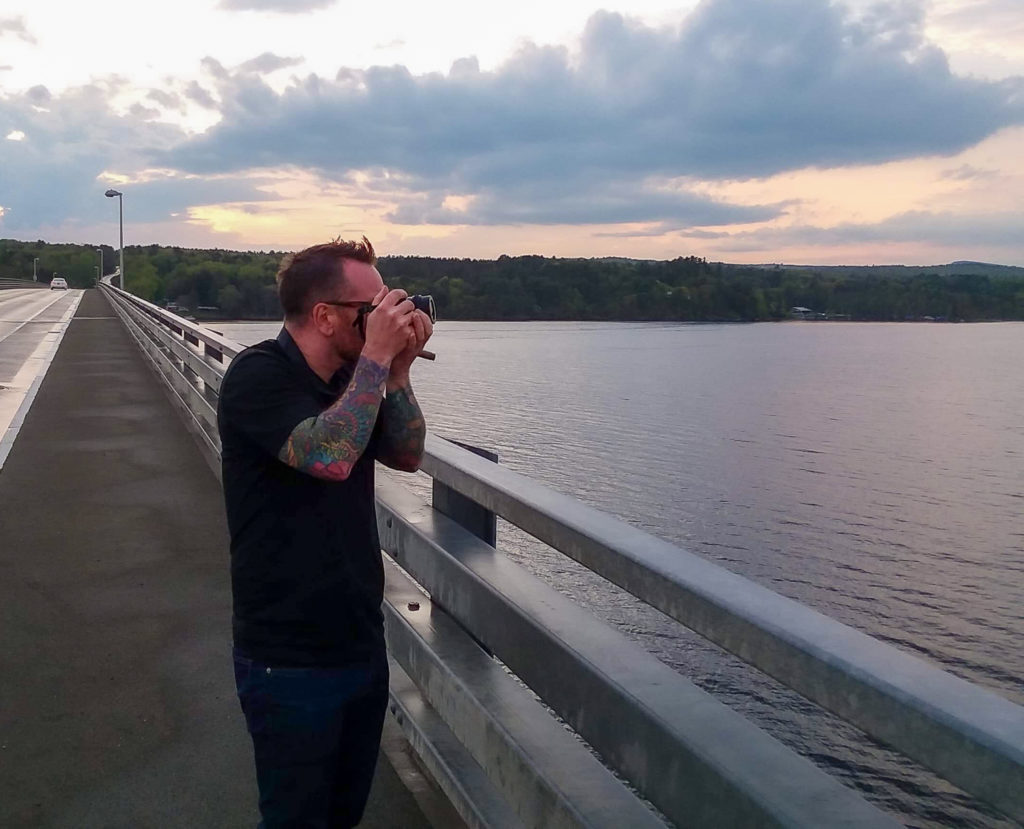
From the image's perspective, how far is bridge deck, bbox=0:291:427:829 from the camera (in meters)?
3.31

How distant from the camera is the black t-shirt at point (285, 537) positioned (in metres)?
2.33

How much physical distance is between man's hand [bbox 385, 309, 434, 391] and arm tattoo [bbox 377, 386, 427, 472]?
0.04 metres

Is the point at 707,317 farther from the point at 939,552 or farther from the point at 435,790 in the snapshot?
the point at 435,790

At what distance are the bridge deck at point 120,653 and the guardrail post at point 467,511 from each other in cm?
83

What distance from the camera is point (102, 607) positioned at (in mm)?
5078

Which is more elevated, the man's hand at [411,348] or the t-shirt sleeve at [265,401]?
the man's hand at [411,348]

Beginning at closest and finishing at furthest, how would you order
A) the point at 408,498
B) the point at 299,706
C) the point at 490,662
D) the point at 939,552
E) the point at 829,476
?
the point at 299,706 < the point at 490,662 < the point at 408,498 < the point at 939,552 < the point at 829,476

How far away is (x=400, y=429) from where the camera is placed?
102 inches


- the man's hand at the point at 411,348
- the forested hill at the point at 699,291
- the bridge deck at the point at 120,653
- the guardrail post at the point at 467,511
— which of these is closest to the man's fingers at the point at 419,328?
the man's hand at the point at 411,348

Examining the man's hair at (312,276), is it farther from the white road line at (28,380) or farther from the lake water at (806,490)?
the white road line at (28,380)

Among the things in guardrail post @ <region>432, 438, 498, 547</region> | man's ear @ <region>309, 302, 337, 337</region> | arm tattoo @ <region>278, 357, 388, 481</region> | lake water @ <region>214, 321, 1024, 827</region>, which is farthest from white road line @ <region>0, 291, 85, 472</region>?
arm tattoo @ <region>278, 357, 388, 481</region>

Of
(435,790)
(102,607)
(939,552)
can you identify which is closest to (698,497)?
(939,552)

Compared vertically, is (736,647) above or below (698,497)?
above

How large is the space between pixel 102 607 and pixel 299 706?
311 cm
